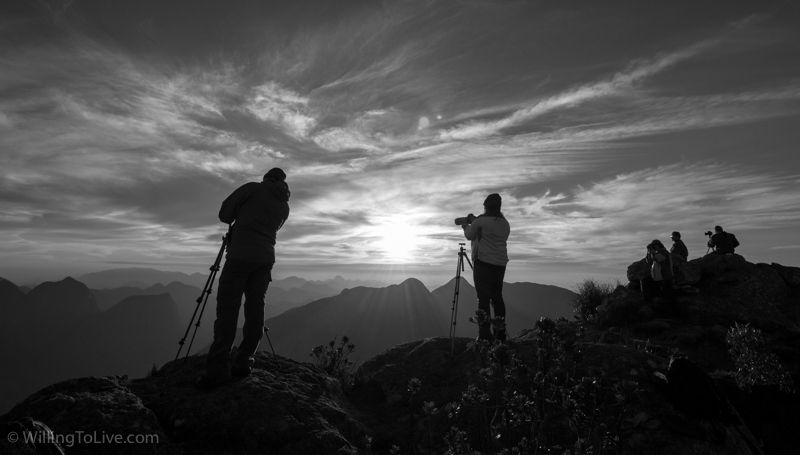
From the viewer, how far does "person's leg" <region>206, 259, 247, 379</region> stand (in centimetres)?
568

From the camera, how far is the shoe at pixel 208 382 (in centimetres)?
553

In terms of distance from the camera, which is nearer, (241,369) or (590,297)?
(241,369)

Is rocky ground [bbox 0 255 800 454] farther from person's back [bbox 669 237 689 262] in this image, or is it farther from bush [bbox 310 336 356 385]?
person's back [bbox 669 237 689 262]

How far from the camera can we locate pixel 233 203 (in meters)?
6.38

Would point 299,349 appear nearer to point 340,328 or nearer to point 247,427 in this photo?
point 340,328

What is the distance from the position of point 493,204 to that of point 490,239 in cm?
90

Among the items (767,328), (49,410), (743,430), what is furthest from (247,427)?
(767,328)

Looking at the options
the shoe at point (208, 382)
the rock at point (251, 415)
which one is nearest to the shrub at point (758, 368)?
the rock at point (251, 415)

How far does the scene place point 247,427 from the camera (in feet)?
15.6

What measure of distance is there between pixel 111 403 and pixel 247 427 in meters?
1.62

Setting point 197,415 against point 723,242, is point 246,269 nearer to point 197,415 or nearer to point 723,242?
point 197,415

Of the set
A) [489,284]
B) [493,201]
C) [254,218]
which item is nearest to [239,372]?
[254,218]

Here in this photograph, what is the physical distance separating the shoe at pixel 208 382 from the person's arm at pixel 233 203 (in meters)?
2.51

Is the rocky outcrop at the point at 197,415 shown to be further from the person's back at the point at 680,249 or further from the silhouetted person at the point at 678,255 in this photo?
the person's back at the point at 680,249
